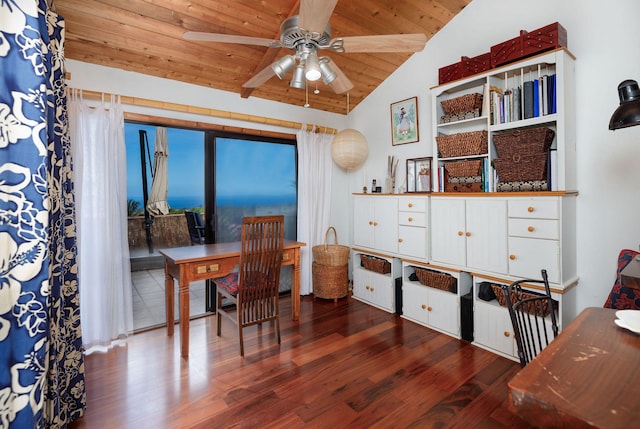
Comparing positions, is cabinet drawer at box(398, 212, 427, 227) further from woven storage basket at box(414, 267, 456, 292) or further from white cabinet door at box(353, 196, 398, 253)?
woven storage basket at box(414, 267, 456, 292)

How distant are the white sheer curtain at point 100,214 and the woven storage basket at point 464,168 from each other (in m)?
2.91

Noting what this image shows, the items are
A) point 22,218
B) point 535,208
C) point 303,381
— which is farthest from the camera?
point 535,208

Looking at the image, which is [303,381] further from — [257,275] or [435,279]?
[435,279]

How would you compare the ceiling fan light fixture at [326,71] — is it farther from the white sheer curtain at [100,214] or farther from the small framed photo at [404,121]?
the white sheer curtain at [100,214]

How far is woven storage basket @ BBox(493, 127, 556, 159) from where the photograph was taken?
2275mm

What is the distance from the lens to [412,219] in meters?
3.12

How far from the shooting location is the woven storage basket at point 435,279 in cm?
284

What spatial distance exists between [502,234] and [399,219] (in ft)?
3.34

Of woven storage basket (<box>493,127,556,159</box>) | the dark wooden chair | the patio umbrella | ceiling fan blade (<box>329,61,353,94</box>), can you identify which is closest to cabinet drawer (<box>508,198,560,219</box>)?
woven storage basket (<box>493,127,556,159</box>)

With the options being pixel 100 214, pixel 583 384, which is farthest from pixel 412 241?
pixel 100 214

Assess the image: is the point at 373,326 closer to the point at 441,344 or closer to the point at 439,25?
the point at 441,344

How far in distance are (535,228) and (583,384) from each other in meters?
1.72

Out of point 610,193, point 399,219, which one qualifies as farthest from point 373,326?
point 610,193

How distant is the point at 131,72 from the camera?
9.32ft
